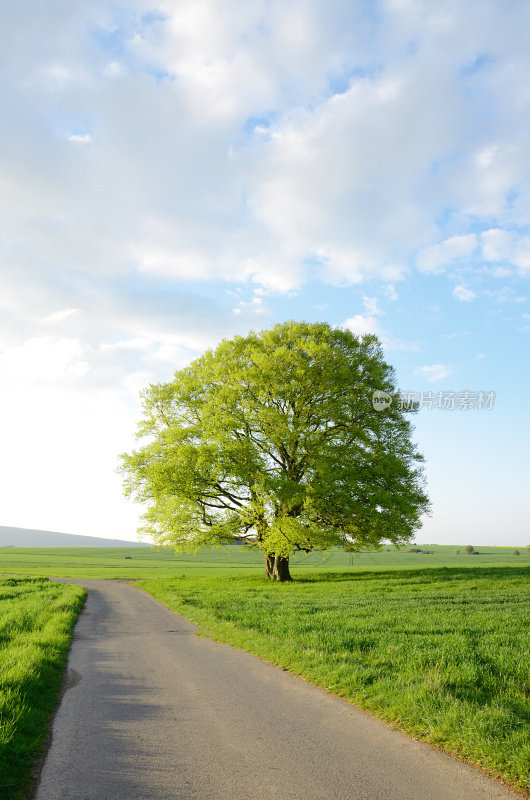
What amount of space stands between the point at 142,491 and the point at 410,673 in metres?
29.3

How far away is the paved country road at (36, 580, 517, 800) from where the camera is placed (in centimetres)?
539

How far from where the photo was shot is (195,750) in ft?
20.9

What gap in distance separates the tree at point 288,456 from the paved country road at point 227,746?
20.5m

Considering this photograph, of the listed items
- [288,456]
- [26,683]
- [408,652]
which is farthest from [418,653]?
[288,456]

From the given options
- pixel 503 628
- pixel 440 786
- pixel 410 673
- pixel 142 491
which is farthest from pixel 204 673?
pixel 142 491

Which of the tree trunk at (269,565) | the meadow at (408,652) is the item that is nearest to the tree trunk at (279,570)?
the tree trunk at (269,565)

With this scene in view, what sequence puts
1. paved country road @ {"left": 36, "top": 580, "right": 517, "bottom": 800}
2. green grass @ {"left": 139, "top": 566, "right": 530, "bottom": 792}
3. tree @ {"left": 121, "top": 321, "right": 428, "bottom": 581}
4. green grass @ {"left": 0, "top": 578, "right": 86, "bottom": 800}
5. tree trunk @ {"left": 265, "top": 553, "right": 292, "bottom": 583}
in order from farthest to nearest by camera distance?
tree trunk @ {"left": 265, "top": 553, "right": 292, "bottom": 583}
tree @ {"left": 121, "top": 321, "right": 428, "bottom": 581}
green grass @ {"left": 139, "top": 566, "right": 530, "bottom": 792}
green grass @ {"left": 0, "top": 578, "right": 86, "bottom": 800}
paved country road @ {"left": 36, "top": 580, "right": 517, "bottom": 800}

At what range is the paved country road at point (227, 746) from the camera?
539 cm

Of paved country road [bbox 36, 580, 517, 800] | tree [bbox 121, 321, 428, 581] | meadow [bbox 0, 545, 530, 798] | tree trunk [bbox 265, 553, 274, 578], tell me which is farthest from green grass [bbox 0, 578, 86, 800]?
tree trunk [bbox 265, 553, 274, 578]

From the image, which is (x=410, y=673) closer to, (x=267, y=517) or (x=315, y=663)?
(x=315, y=663)

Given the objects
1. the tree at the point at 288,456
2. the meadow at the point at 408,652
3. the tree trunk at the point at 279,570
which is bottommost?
the tree trunk at the point at 279,570

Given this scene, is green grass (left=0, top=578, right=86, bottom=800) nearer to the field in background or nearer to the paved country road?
the paved country road

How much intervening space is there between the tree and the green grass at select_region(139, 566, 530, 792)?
8.08 meters

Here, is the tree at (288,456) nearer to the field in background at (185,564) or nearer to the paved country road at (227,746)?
the field in background at (185,564)
